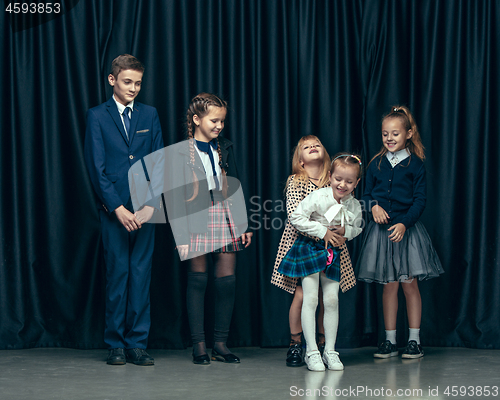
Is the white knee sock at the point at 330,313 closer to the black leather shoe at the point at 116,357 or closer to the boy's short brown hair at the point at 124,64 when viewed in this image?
the black leather shoe at the point at 116,357

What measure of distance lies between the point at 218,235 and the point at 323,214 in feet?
1.75

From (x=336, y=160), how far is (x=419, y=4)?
1266mm

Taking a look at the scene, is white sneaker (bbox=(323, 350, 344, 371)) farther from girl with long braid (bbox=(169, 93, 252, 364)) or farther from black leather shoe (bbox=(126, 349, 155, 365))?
black leather shoe (bbox=(126, 349, 155, 365))

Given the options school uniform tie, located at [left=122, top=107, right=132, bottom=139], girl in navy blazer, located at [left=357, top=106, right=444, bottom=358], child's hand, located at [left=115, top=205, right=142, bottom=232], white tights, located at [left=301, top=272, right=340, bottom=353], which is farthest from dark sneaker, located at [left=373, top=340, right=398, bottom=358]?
school uniform tie, located at [left=122, top=107, right=132, bottom=139]

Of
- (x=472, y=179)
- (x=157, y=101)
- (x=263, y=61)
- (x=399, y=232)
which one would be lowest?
(x=399, y=232)

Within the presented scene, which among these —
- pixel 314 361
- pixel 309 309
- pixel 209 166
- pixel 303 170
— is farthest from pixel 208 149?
pixel 314 361

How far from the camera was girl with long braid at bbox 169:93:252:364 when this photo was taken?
8.64 ft

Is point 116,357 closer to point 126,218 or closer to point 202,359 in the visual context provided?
point 202,359

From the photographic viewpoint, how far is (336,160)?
2.53m

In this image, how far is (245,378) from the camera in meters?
2.36

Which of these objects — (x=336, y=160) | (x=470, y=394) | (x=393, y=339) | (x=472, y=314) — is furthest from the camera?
(x=472, y=314)

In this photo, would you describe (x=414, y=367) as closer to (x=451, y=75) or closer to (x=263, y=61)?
(x=451, y=75)

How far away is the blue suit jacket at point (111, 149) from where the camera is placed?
102 inches

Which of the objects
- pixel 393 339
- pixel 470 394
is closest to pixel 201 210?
pixel 393 339
